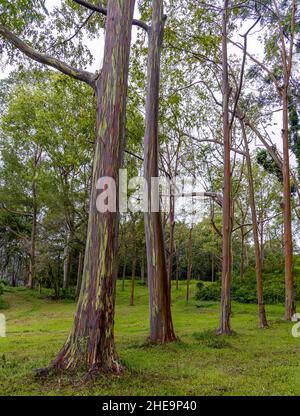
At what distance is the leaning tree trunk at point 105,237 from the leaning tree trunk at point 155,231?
7.16 ft

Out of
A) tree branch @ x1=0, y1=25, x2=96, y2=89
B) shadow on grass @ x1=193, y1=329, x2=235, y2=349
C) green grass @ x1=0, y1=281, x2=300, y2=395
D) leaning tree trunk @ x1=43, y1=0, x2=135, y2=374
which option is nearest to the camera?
green grass @ x1=0, y1=281, x2=300, y2=395

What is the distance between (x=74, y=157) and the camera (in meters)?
16.1

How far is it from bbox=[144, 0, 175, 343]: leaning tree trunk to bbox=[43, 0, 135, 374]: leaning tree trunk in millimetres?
2184

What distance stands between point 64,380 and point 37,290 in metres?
19.0

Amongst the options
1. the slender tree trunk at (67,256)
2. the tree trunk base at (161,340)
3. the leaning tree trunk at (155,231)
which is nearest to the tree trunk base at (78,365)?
the tree trunk base at (161,340)

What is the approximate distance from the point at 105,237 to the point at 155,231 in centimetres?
268

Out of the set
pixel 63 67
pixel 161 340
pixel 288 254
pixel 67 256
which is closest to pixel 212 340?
pixel 161 340

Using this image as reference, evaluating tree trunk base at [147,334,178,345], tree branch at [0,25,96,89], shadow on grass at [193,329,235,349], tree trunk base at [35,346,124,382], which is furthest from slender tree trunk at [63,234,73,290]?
tree trunk base at [35,346,124,382]

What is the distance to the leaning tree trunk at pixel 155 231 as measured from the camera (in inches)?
268

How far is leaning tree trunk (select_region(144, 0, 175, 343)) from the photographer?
6812 millimetres

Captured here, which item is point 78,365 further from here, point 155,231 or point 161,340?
point 155,231

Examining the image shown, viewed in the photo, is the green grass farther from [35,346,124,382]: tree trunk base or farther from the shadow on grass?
[35,346,124,382]: tree trunk base
